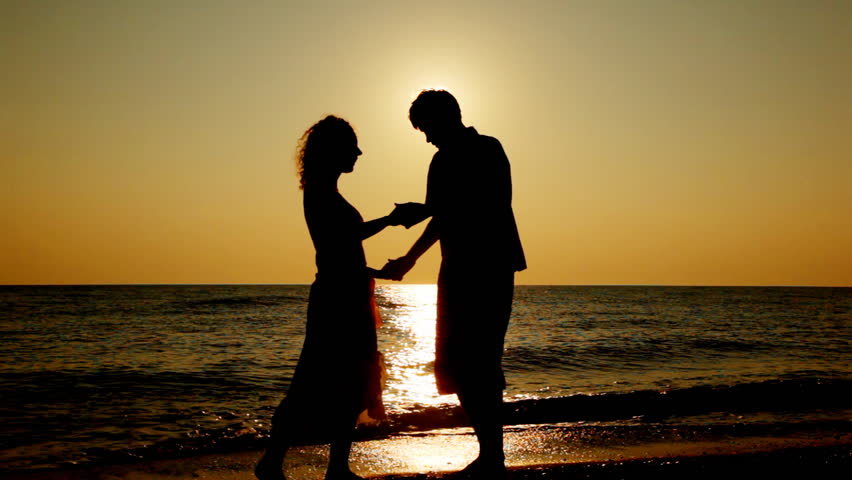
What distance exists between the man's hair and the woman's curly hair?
0.44 metres

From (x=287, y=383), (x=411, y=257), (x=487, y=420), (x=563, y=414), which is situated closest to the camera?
(x=487, y=420)

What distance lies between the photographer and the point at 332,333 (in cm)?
376

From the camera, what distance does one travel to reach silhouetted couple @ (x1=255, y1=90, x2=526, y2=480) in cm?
367

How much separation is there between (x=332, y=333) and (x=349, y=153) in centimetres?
110

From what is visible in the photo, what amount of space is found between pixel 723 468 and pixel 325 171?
3.09 metres

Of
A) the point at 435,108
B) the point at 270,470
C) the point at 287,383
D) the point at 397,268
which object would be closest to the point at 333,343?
the point at 397,268

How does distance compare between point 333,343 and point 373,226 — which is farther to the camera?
point 373,226

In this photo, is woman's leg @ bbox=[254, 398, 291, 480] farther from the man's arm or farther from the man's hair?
the man's hair

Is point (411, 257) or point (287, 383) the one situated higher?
point (411, 257)

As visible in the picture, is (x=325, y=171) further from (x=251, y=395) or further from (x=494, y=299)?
(x=251, y=395)

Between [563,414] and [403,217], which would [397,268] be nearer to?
[403,217]

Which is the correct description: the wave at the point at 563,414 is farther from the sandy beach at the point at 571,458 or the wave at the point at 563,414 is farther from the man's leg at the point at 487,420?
the man's leg at the point at 487,420

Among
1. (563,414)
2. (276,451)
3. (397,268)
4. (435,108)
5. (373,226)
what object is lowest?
(563,414)

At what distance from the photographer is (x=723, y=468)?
3.91 meters
